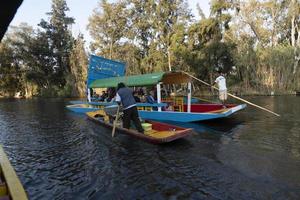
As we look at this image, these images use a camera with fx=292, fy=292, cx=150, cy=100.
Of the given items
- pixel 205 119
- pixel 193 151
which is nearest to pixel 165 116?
pixel 205 119

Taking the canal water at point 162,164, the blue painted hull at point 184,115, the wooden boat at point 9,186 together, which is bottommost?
the canal water at point 162,164

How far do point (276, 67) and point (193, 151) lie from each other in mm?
28271

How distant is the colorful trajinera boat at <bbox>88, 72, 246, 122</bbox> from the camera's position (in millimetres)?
13375

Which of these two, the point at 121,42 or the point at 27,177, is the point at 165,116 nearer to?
the point at 27,177

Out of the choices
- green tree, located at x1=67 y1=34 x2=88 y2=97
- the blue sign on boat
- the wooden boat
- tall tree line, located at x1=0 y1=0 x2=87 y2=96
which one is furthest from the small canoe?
tall tree line, located at x1=0 y1=0 x2=87 y2=96

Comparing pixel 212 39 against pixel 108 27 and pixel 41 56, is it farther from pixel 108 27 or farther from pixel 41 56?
pixel 41 56

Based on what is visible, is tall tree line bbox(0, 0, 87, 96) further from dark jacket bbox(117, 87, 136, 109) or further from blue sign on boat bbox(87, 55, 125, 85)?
dark jacket bbox(117, 87, 136, 109)

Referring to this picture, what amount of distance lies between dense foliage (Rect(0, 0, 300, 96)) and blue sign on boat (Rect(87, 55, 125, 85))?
18217 mm

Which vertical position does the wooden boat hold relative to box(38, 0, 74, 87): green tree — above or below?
below

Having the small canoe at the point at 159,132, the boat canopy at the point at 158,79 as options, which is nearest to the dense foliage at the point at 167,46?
the boat canopy at the point at 158,79

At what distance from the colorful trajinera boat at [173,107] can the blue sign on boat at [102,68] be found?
3.21m

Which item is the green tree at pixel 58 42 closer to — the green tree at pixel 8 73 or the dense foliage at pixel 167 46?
the dense foliage at pixel 167 46

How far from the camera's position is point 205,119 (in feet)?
43.5

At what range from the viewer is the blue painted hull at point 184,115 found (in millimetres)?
13000
